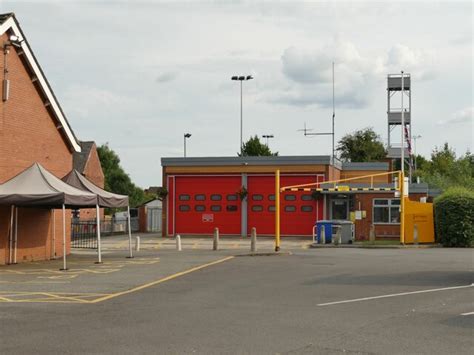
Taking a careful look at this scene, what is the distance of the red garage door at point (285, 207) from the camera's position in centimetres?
4059

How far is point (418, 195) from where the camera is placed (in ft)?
130

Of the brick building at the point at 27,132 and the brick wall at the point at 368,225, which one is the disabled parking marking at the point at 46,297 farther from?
the brick wall at the point at 368,225

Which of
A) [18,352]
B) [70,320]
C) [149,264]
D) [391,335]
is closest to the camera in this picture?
[18,352]

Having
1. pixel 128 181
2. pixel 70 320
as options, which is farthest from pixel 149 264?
pixel 128 181

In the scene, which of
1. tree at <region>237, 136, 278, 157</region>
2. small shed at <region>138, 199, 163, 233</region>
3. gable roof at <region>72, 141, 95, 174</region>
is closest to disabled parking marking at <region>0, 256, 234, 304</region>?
small shed at <region>138, 199, 163, 233</region>

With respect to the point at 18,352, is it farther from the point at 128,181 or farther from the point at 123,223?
the point at 128,181

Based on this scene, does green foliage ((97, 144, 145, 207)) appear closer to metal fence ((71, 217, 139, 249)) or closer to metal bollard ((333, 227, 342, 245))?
metal fence ((71, 217, 139, 249))

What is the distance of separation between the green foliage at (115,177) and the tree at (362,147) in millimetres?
25601

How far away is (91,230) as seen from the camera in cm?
4081

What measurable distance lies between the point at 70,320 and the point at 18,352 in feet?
7.48

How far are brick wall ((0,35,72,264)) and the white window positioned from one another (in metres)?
18.1

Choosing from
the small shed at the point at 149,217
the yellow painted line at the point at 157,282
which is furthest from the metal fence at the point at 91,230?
the yellow painted line at the point at 157,282

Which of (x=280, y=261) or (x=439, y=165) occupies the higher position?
(x=439, y=165)

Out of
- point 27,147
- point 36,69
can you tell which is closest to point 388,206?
point 27,147
